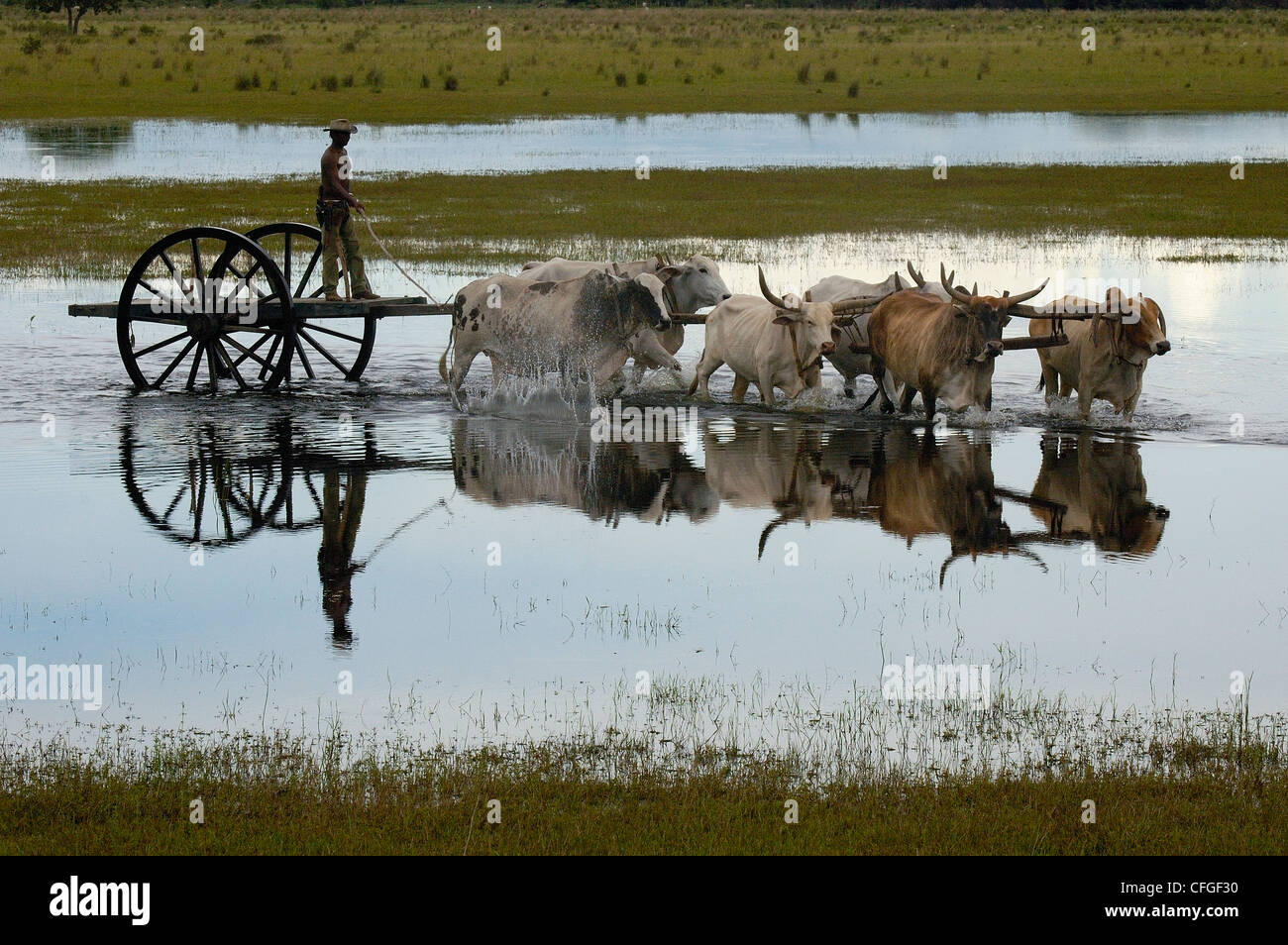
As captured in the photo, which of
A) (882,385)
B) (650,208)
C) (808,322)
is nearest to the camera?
(808,322)

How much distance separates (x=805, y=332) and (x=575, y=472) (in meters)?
2.61

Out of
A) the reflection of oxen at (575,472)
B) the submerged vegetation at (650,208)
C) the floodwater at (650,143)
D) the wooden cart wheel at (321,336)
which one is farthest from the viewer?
the floodwater at (650,143)

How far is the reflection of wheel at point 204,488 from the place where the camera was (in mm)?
11906

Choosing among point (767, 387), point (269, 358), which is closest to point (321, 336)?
point (269, 358)

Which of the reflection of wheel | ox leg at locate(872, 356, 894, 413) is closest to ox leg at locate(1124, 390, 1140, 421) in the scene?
ox leg at locate(872, 356, 894, 413)

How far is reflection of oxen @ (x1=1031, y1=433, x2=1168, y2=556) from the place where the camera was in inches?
458

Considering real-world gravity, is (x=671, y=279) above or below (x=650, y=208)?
below

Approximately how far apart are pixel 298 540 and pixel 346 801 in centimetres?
473

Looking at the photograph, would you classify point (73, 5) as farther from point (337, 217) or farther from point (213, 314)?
point (337, 217)

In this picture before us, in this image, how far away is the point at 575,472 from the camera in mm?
13656

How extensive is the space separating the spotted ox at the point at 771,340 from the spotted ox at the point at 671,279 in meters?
0.40

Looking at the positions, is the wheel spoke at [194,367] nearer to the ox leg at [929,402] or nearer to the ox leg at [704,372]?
the ox leg at [704,372]

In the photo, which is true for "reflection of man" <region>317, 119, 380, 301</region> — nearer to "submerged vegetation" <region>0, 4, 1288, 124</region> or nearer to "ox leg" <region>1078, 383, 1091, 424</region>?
"ox leg" <region>1078, 383, 1091, 424</region>

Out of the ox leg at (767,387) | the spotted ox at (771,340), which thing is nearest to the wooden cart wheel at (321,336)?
the spotted ox at (771,340)
